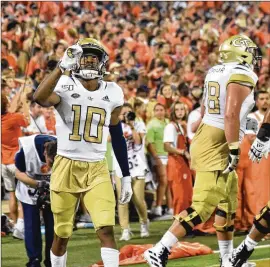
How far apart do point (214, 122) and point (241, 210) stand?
11.8ft

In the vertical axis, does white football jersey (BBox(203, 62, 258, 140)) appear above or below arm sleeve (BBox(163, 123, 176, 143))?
above

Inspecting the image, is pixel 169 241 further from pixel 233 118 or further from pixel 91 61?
pixel 91 61

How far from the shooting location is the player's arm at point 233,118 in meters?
7.94

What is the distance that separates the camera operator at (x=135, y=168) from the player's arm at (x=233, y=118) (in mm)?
3308

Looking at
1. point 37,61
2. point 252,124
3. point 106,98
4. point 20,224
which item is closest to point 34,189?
point 106,98

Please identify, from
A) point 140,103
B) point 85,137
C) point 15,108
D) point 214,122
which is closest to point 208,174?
point 214,122

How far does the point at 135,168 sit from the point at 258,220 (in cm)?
375

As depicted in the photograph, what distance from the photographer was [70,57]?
6883mm

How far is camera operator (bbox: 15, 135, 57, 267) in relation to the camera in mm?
8438

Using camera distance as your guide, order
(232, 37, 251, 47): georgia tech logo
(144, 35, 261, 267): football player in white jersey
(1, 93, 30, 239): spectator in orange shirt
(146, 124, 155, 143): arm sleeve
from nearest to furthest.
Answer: (144, 35, 261, 267): football player in white jersey
(232, 37, 251, 47): georgia tech logo
(1, 93, 30, 239): spectator in orange shirt
(146, 124, 155, 143): arm sleeve

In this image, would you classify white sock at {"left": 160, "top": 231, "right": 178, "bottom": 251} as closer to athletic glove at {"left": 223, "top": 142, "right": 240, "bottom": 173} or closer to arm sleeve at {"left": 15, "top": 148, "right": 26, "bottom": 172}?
athletic glove at {"left": 223, "top": 142, "right": 240, "bottom": 173}

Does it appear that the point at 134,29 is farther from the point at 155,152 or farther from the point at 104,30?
the point at 155,152

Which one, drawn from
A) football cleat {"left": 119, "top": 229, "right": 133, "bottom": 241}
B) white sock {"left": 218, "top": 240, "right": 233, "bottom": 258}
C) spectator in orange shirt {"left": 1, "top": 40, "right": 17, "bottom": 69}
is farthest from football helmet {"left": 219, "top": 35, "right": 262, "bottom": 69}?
spectator in orange shirt {"left": 1, "top": 40, "right": 17, "bottom": 69}

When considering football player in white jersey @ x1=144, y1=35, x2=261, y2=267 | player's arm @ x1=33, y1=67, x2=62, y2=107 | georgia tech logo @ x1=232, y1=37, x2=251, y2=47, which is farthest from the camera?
georgia tech logo @ x1=232, y1=37, x2=251, y2=47
